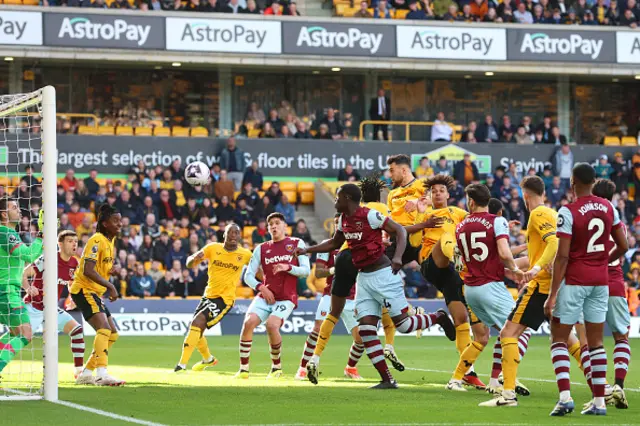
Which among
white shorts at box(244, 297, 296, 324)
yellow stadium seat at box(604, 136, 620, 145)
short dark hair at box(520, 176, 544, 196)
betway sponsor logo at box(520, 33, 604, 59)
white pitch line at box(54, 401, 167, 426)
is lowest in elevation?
white pitch line at box(54, 401, 167, 426)

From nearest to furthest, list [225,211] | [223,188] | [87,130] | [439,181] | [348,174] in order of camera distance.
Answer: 1. [439,181]
2. [225,211]
3. [223,188]
4. [348,174]
5. [87,130]

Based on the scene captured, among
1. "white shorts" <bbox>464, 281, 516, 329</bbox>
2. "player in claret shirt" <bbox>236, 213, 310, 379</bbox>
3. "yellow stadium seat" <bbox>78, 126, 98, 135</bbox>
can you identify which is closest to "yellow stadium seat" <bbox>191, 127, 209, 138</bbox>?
"yellow stadium seat" <bbox>78, 126, 98, 135</bbox>

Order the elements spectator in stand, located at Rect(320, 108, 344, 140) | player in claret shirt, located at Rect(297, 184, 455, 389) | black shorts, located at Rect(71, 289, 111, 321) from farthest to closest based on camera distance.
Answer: spectator in stand, located at Rect(320, 108, 344, 140) < black shorts, located at Rect(71, 289, 111, 321) < player in claret shirt, located at Rect(297, 184, 455, 389)

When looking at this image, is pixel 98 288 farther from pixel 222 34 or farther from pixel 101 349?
pixel 222 34

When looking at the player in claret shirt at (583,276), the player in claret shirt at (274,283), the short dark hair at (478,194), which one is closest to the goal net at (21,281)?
the player in claret shirt at (274,283)

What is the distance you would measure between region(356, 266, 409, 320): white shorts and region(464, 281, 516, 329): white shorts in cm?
89

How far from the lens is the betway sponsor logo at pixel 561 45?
113ft

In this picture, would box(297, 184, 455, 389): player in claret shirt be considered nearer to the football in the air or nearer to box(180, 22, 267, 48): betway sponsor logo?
the football in the air

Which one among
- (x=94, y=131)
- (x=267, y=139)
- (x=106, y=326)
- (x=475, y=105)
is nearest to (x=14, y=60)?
(x=94, y=131)

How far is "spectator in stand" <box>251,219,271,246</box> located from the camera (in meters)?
27.4

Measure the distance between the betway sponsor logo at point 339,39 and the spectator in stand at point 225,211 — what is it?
243 inches

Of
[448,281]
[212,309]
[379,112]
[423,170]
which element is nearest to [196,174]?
[212,309]

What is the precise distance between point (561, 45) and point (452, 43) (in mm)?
3407

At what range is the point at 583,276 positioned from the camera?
997 centimetres
